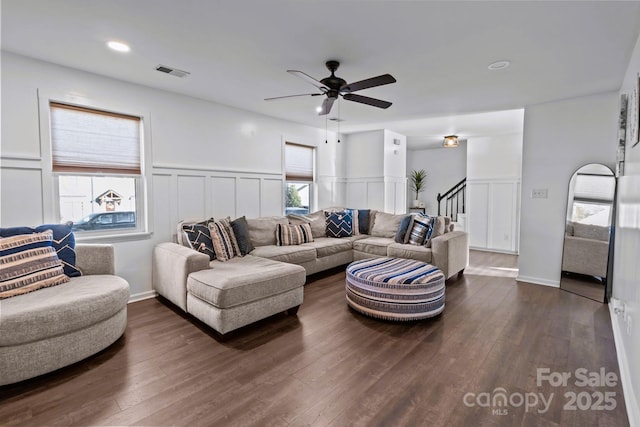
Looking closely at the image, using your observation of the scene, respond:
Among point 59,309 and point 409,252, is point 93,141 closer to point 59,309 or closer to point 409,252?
point 59,309

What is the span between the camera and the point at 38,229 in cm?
269

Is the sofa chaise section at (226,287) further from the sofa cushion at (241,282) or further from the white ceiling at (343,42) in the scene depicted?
the white ceiling at (343,42)

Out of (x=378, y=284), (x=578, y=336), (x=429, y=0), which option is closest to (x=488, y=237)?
(x=578, y=336)

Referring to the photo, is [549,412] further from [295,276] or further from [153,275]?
[153,275]

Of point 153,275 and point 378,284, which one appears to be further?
point 153,275

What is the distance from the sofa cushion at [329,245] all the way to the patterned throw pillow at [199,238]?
1.47m

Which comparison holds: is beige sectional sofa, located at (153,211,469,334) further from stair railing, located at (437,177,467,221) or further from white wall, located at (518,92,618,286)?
stair railing, located at (437,177,467,221)

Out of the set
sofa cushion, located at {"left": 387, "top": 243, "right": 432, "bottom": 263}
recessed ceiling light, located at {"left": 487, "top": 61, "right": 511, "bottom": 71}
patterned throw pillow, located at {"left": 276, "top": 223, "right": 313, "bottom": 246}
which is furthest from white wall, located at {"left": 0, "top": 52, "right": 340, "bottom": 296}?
recessed ceiling light, located at {"left": 487, "top": 61, "right": 511, "bottom": 71}

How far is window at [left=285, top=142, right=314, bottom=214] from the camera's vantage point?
5547 mm

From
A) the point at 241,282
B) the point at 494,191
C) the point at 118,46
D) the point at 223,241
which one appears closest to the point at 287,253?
the point at 223,241

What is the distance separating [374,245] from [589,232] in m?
2.73

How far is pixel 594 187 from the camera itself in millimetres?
3863

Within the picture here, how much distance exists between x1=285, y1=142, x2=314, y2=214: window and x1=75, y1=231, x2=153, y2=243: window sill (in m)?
2.40

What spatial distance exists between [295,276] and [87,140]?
264cm
